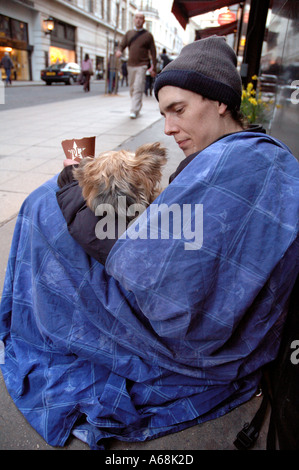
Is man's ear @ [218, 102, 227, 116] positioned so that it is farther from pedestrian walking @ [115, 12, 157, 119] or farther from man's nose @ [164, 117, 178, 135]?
pedestrian walking @ [115, 12, 157, 119]

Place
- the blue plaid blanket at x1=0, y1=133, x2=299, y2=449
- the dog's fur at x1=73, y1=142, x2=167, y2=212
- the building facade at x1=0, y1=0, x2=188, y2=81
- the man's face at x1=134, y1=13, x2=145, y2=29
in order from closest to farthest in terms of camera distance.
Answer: the blue plaid blanket at x1=0, y1=133, x2=299, y2=449 < the dog's fur at x1=73, y1=142, x2=167, y2=212 < the man's face at x1=134, y1=13, x2=145, y2=29 < the building facade at x1=0, y1=0, x2=188, y2=81

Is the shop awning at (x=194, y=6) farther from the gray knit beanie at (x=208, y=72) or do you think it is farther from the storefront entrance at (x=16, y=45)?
the storefront entrance at (x=16, y=45)

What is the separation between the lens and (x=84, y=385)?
147 cm

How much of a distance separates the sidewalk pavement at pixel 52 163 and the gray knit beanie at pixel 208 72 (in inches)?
53.1

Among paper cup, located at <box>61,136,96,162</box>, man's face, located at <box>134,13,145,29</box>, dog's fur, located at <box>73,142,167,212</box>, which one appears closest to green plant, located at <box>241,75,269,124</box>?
paper cup, located at <box>61,136,96,162</box>

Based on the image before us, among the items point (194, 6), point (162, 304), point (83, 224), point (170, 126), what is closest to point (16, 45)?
point (194, 6)

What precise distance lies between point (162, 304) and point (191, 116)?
795 mm

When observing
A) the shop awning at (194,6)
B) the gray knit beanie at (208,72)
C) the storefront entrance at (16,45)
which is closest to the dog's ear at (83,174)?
the gray knit beanie at (208,72)

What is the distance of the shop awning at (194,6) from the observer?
7.73 m

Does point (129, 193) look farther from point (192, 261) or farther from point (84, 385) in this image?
point (84, 385)

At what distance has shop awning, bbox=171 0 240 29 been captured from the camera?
7.73 meters

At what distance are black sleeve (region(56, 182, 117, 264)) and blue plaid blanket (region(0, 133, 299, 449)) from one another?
0.08 m

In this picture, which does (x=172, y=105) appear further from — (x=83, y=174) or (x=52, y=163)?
(x=52, y=163)

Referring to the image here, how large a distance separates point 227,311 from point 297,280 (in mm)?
348
